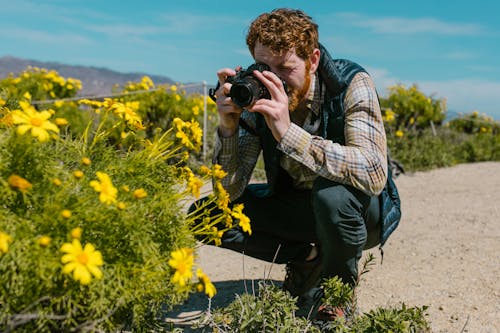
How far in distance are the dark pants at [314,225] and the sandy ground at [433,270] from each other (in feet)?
0.63

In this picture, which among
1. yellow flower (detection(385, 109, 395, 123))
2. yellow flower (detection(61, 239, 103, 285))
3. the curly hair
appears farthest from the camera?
yellow flower (detection(385, 109, 395, 123))

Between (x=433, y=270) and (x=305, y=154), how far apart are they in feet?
5.32

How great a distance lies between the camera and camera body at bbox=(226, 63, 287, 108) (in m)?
2.20

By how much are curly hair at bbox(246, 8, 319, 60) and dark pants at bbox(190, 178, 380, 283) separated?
0.56 meters

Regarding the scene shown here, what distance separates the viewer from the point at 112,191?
1430mm

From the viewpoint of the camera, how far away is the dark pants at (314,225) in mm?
2426

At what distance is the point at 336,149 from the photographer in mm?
2309

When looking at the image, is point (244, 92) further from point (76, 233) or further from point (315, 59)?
point (76, 233)

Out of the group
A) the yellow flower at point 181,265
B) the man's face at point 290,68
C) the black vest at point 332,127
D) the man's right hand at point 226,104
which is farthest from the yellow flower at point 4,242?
the black vest at point 332,127

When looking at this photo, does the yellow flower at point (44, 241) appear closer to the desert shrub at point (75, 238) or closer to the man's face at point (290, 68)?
the desert shrub at point (75, 238)

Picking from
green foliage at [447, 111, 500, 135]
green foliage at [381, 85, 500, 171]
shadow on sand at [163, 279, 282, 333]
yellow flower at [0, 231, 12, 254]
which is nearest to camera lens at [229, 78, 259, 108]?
shadow on sand at [163, 279, 282, 333]

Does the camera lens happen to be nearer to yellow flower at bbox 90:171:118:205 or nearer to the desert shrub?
the desert shrub

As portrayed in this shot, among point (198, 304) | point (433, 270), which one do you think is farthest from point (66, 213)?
point (433, 270)

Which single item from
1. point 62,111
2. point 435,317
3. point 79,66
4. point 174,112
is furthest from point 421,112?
point 79,66
